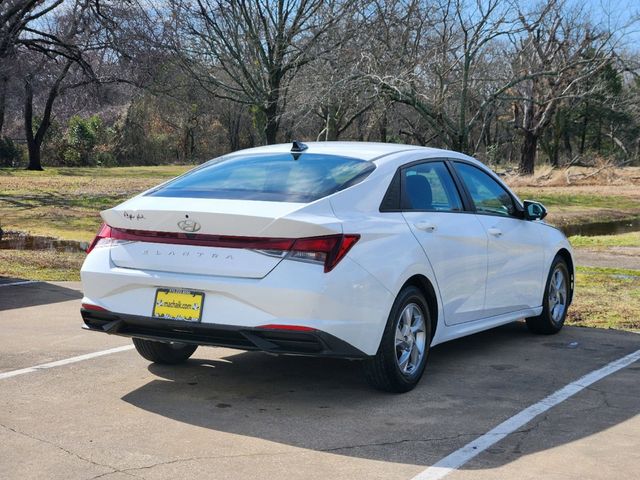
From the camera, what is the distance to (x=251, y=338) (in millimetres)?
5602

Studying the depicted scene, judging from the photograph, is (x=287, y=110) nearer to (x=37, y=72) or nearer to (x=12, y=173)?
(x=37, y=72)

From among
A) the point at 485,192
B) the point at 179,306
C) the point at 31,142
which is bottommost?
the point at 179,306

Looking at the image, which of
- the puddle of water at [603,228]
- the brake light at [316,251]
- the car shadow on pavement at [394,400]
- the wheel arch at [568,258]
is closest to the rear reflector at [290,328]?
the brake light at [316,251]

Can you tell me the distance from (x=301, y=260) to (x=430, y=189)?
1716mm

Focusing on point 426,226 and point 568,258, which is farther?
point 568,258

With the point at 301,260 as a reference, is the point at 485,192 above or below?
above

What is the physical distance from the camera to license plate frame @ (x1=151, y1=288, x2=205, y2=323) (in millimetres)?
5699

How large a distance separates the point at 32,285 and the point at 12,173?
94.2 feet

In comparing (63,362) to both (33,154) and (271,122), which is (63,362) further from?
(33,154)

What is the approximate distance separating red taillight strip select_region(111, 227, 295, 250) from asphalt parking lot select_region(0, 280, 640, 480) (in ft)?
3.28

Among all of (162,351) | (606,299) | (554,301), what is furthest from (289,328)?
(606,299)

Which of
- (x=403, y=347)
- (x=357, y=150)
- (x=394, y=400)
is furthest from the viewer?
(x=357, y=150)

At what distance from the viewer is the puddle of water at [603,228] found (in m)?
22.0

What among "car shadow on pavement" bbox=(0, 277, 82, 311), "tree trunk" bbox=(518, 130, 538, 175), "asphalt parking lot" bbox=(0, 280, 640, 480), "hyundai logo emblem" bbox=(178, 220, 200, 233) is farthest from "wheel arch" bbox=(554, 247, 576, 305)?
"tree trunk" bbox=(518, 130, 538, 175)
